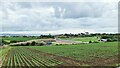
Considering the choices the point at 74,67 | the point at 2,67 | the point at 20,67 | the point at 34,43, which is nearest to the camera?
the point at 74,67

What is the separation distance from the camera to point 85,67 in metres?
15.5

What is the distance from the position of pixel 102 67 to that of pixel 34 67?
17.6 ft

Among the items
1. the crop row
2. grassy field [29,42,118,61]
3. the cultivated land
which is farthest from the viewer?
grassy field [29,42,118,61]

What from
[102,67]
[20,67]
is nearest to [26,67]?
[20,67]

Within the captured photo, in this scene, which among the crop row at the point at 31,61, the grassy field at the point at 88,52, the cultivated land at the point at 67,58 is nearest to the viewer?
the cultivated land at the point at 67,58

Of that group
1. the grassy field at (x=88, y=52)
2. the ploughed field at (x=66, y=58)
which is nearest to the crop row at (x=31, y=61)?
the ploughed field at (x=66, y=58)

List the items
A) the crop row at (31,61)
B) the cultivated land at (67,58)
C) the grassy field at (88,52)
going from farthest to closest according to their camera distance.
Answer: the grassy field at (88,52), the crop row at (31,61), the cultivated land at (67,58)

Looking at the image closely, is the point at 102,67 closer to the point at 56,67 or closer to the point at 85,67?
the point at 85,67

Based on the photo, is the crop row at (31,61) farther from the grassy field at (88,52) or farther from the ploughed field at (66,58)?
the grassy field at (88,52)

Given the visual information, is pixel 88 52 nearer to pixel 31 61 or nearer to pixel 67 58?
pixel 67 58

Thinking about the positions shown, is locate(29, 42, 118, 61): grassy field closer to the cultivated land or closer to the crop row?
the cultivated land

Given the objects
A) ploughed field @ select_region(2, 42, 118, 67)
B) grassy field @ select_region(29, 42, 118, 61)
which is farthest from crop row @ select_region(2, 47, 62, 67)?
grassy field @ select_region(29, 42, 118, 61)

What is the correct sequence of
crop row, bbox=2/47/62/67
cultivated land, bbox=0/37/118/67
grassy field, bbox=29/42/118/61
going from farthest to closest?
grassy field, bbox=29/42/118/61
crop row, bbox=2/47/62/67
cultivated land, bbox=0/37/118/67

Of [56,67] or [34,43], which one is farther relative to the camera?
[34,43]
